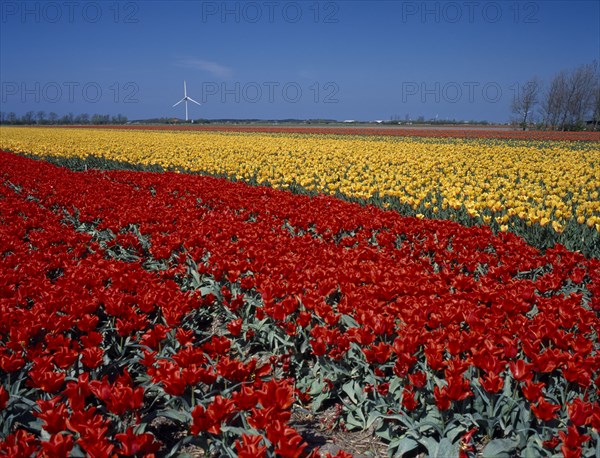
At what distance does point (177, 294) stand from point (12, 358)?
1240mm

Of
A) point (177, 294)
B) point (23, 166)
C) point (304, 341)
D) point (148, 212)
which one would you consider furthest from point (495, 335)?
point (23, 166)

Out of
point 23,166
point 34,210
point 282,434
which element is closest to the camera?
point 282,434

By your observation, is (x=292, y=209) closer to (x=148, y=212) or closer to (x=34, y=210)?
(x=148, y=212)

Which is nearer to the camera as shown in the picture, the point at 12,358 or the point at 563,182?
the point at 12,358

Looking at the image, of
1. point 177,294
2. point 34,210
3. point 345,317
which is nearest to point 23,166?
point 34,210

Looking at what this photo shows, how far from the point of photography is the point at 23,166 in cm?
1438

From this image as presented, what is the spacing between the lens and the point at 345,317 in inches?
143

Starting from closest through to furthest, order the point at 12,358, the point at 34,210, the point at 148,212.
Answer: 1. the point at 12,358
2. the point at 148,212
3. the point at 34,210

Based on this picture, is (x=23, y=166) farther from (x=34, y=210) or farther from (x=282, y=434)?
(x=282, y=434)

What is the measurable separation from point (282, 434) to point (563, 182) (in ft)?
34.6

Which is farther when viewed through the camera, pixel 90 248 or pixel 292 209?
pixel 292 209

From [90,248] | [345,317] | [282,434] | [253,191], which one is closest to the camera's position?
[282,434]

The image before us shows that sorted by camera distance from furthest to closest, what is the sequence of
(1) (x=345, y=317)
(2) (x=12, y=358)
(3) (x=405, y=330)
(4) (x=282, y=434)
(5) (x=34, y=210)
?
(5) (x=34, y=210), (1) (x=345, y=317), (3) (x=405, y=330), (2) (x=12, y=358), (4) (x=282, y=434)

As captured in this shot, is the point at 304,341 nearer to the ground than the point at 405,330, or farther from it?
nearer to the ground
